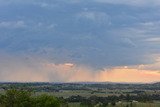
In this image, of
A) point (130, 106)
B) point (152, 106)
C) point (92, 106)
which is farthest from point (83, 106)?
point (152, 106)

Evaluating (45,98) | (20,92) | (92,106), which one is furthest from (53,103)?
(92,106)

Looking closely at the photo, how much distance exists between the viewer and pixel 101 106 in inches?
7106

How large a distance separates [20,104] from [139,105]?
106346mm

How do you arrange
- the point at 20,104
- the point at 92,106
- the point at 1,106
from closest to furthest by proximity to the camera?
the point at 20,104 → the point at 1,106 → the point at 92,106

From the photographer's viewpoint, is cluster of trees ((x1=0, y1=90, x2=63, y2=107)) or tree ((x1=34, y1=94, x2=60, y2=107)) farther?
tree ((x1=34, y1=94, x2=60, y2=107))

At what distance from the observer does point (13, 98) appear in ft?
323

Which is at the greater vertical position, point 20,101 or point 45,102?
point 20,101

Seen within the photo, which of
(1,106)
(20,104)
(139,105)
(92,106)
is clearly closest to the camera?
(20,104)

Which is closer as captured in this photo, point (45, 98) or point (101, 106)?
point (45, 98)

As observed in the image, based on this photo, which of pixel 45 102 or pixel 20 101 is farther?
pixel 45 102

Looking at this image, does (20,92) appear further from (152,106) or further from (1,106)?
(152,106)

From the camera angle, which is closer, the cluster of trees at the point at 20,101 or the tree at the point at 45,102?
the cluster of trees at the point at 20,101

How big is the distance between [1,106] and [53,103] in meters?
14.7

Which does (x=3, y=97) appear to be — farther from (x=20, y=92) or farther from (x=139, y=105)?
(x=139, y=105)
